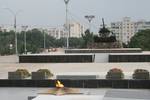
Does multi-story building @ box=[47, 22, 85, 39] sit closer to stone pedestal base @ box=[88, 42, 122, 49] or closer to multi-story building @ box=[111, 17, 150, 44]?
multi-story building @ box=[111, 17, 150, 44]

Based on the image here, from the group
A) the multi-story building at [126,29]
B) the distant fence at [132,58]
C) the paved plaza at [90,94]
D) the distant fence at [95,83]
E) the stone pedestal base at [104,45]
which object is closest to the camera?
the paved plaza at [90,94]

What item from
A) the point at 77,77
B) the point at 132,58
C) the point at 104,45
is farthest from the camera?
the point at 104,45

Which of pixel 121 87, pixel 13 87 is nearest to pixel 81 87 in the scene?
pixel 121 87

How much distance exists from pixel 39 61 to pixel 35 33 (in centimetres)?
6712

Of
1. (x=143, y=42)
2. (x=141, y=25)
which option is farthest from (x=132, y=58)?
(x=141, y=25)

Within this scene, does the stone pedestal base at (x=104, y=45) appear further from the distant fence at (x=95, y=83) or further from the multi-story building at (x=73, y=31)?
the multi-story building at (x=73, y=31)

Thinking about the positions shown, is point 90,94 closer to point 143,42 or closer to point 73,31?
point 143,42

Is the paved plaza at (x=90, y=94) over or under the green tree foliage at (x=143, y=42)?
under

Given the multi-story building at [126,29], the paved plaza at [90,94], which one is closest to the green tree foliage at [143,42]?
the paved plaza at [90,94]

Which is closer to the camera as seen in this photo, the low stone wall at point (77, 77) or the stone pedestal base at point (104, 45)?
the low stone wall at point (77, 77)

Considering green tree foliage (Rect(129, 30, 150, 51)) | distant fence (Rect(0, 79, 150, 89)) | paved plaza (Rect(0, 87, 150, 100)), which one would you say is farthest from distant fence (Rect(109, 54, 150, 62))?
green tree foliage (Rect(129, 30, 150, 51))

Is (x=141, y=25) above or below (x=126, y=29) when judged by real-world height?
above

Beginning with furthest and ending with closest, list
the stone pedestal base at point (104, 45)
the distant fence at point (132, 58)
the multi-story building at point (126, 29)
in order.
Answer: the multi-story building at point (126, 29)
the stone pedestal base at point (104, 45)
the distant fence at point (132, 58)

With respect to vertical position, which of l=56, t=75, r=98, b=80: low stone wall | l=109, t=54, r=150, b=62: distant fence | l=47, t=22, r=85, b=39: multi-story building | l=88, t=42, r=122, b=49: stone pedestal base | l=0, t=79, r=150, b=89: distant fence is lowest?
l=0, t=79, r=150, b=89: distant fence
